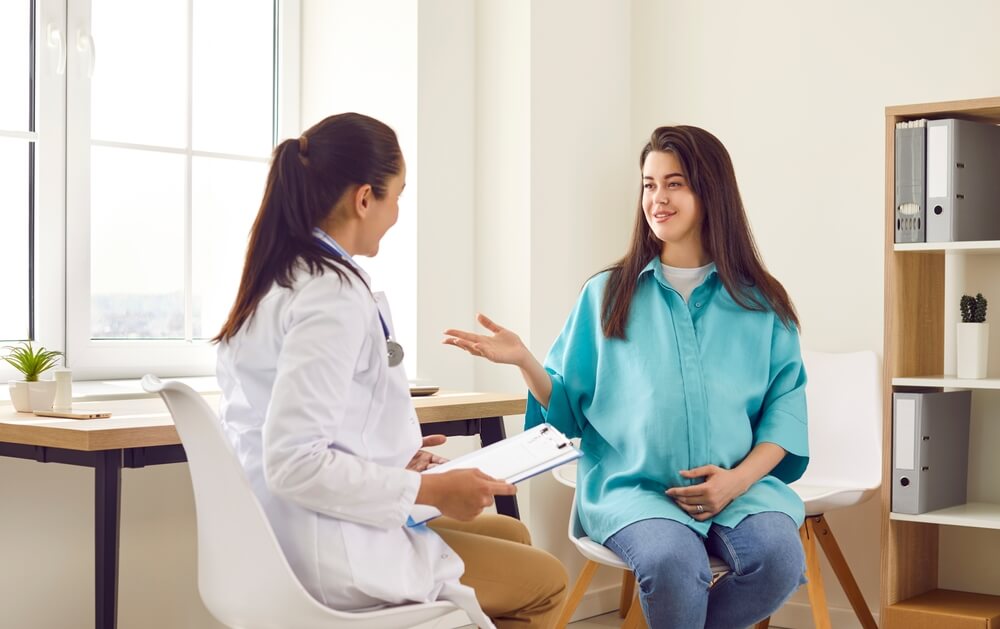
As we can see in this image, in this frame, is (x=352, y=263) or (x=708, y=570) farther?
(x=708, y=570)

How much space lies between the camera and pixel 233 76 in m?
3.01

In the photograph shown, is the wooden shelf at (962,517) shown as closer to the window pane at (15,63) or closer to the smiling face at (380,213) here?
the smiling face at (380,213)

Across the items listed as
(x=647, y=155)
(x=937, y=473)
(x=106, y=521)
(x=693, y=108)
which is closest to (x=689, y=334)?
(x=647, y=155)

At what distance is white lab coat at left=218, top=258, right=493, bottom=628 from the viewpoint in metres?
1.35

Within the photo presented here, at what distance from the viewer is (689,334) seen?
2127mm

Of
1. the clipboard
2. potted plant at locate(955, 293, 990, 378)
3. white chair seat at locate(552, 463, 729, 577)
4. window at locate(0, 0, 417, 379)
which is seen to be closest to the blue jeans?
white chair seat at locate(552, 463, 729, 577)

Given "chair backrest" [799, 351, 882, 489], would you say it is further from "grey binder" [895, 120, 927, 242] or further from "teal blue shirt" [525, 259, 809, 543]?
"teal blue shirt" [525, 259, 809, 543]

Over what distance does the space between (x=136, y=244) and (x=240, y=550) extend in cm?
156

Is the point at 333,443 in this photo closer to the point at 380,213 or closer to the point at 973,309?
the point at 380,213

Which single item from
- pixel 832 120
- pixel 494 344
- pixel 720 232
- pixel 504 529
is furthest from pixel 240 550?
pixel 832 120

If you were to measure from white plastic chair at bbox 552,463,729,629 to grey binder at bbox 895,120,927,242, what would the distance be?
100 centimetres

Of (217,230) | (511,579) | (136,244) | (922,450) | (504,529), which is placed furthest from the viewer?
(217,230)

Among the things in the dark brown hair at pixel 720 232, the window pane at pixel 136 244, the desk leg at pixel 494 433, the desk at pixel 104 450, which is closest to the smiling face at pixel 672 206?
the dark brown hair at pixel 720 232

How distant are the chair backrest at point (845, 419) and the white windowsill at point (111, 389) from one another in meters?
1.52
